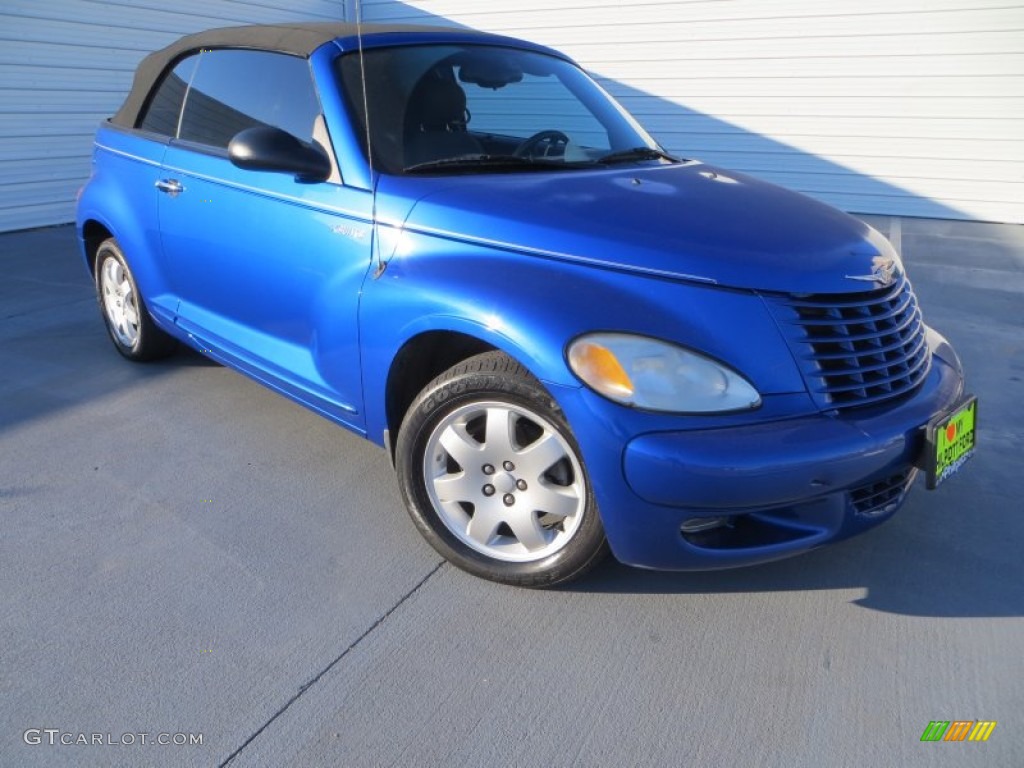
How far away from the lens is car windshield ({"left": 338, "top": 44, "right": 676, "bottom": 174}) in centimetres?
294

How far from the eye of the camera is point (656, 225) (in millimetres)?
2451

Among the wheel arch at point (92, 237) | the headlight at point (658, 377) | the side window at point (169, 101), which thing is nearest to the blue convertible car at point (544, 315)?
the headlight at point (658, 377)

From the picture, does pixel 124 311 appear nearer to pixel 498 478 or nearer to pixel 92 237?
pixel 92 237

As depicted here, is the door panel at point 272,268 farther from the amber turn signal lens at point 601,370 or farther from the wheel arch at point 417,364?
the amber turn signal lens at point 601,370

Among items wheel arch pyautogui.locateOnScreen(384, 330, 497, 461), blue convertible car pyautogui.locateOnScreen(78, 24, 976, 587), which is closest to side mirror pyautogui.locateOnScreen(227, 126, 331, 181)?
blue convertible car pyautogui.locateOnScreen(78, 24, 976, 587)

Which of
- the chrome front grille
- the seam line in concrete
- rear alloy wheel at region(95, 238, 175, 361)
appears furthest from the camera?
rear alloy wheel at region(95, 238, 175, 361)

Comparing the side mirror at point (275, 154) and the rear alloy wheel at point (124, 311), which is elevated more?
the side mirror at point (275, 154)

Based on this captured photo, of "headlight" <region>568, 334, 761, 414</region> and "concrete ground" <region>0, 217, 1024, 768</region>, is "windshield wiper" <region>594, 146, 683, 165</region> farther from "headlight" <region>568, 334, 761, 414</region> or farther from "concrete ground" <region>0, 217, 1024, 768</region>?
"concrete ground" <region>0, 217, 1024, 768</region>

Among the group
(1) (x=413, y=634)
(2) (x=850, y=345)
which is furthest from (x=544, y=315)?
(1) (x=413, y=634)

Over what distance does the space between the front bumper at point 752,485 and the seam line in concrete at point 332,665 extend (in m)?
0.67

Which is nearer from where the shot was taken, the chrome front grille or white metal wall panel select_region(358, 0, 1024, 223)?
the chrome front grille

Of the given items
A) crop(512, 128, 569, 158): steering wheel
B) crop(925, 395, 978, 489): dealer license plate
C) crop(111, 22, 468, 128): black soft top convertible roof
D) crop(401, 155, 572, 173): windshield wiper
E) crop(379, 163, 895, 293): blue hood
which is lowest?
crop(925, 395, 978, 489): dealer license plate

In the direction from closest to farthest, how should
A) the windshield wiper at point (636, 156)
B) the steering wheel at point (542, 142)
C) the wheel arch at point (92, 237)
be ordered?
the steering wheel at point (542, 142) < the windshield wiper at point (636, 156) < the wheel arch at point (92, 237)

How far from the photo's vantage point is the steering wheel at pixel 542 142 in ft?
Answer: 10.1
